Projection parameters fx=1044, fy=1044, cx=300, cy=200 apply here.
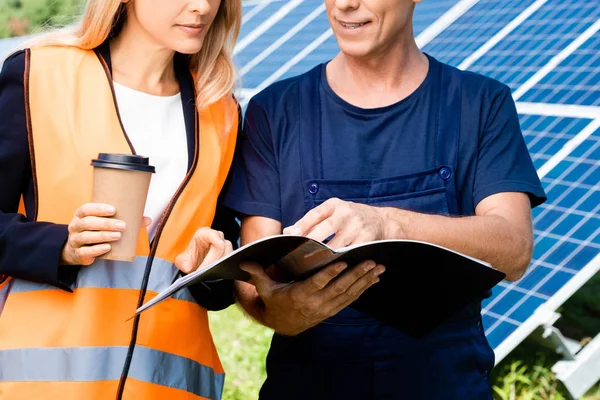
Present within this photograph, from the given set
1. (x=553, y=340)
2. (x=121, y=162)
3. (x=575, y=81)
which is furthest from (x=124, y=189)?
(x=575, y=81)

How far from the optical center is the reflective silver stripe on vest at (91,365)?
2547mm

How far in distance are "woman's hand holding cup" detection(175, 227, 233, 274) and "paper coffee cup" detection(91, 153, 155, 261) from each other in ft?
0.76

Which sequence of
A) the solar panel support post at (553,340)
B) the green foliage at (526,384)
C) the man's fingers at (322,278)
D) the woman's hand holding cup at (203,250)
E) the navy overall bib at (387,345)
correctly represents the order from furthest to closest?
the green foliage at (526,384)
the solar panel support post at (553,340)
the navy overall bib at (387,345)
the woman's hand holding cup at (203,250)
the man's fingers at (322,278)

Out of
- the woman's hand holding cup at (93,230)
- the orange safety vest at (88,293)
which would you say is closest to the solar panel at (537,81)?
the orange safety vest at (88,293)

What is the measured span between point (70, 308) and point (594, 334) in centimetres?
360

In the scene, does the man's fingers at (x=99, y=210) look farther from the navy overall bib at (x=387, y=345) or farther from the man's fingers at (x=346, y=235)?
the navy overall bib at (x=387, y=345)

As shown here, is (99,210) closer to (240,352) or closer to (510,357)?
(240,352)

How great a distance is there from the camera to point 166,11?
9.14 feet

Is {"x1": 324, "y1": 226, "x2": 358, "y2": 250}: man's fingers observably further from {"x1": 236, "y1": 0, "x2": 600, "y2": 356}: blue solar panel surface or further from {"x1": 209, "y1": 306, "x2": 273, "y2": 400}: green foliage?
{"x1": 209, "y1": 306, "x2": 273, "y2": 400}: green foliage

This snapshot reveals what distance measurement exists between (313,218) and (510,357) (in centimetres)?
325

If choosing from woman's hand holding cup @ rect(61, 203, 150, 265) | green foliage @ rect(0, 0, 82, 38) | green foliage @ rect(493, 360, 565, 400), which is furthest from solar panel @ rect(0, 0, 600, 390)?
green foliage @ rect(0, 0, 82, 38)

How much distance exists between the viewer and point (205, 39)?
3.04 m

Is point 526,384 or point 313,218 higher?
point 313,218

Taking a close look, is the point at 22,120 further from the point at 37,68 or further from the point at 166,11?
the point at 166,11
